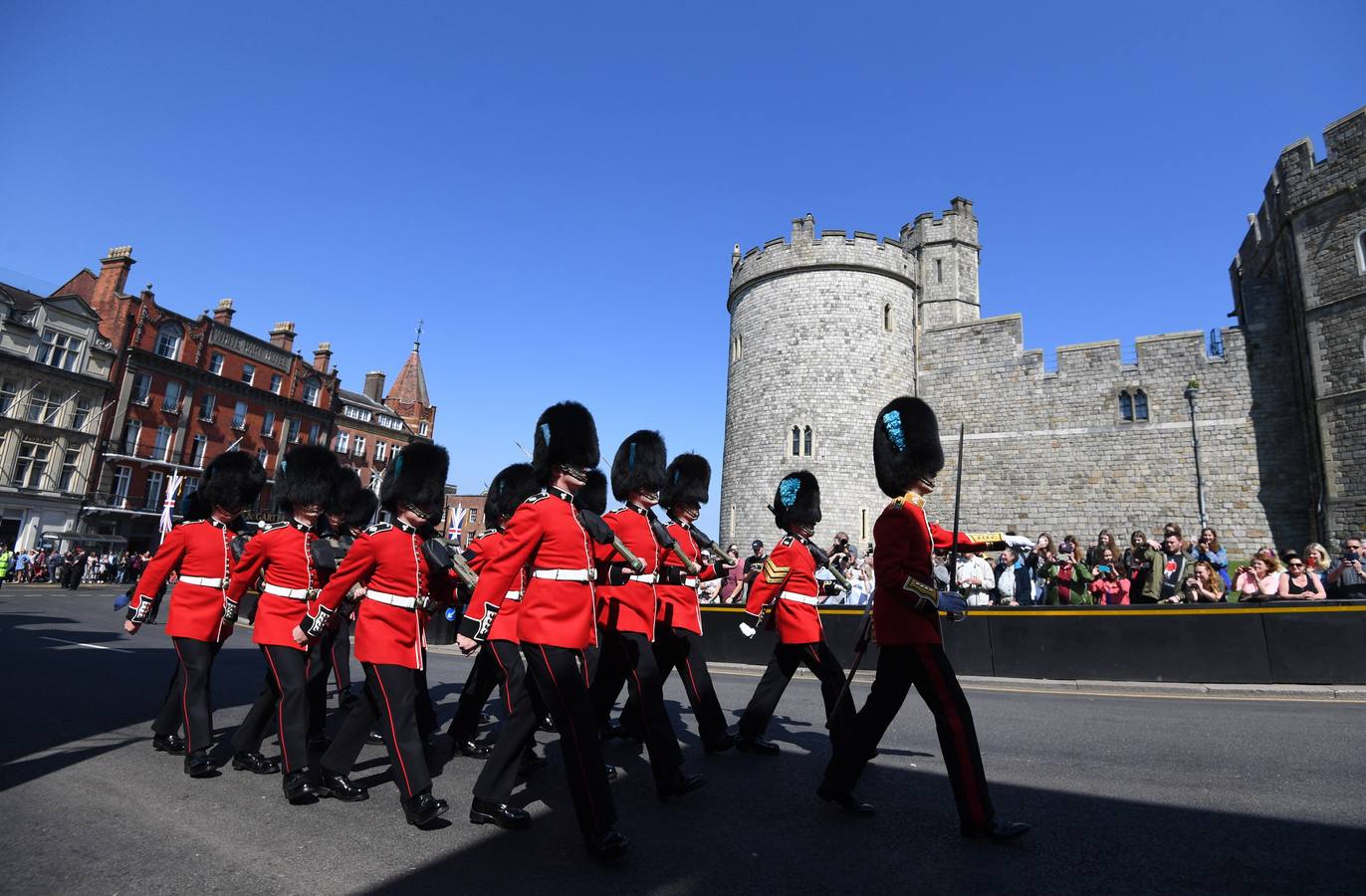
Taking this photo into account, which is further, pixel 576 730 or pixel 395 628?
pixel 395 628

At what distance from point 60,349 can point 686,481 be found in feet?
130

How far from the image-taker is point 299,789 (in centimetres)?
434

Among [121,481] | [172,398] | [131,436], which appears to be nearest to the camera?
[121,481]

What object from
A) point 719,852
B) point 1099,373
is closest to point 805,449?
point 1099,373

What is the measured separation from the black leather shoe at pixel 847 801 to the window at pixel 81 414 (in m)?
41.5

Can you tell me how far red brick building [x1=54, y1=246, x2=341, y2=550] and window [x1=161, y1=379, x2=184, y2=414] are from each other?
0.14 feet

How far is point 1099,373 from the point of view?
25031 mm

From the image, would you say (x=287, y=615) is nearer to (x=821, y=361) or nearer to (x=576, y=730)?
(x=576, y=730)

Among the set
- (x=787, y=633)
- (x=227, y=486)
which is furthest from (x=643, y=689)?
(x=227, y=486)

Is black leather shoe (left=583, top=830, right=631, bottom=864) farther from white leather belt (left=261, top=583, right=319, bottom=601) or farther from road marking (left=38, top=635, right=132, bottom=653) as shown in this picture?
road marking (left=38, top=635, right=132, bottom=653)

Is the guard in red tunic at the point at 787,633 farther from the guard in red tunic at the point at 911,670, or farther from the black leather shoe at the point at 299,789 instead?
the black leather shoe at the point at 299,789

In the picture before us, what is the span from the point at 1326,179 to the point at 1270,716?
20054 mm

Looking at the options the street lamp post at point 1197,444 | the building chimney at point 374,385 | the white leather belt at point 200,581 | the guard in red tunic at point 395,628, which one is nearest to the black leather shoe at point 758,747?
the guard in red tunic at point 395,628

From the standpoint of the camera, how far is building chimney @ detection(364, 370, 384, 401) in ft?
180
